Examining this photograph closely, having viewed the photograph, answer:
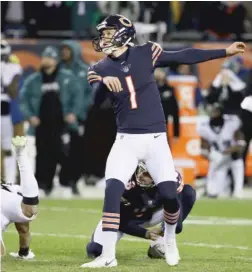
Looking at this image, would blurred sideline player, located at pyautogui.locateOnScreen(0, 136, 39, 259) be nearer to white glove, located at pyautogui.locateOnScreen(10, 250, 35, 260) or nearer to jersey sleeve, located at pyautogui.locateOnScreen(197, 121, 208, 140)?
white glove, located at pyautogui.locateOnScreen(10, 250, 35, 260)

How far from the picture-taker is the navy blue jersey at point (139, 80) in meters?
8.37

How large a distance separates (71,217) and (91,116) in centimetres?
440

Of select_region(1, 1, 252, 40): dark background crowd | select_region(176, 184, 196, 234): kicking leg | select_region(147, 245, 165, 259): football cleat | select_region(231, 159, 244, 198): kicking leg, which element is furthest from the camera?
select_region(1, 1, 252, 40): dark background crowd

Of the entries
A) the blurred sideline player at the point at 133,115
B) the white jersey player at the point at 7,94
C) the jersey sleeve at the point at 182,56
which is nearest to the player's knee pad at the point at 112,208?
the blurred sideline player at the point at 133,115

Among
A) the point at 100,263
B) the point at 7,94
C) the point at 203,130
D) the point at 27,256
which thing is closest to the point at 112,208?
the point at 100,263

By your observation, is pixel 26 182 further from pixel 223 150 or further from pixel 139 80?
pixel 223 150

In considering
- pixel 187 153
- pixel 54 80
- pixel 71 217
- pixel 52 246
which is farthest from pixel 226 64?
pixel 52 246

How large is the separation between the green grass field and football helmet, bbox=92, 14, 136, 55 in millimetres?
1513

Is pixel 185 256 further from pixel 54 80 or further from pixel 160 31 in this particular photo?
pixel 160 31

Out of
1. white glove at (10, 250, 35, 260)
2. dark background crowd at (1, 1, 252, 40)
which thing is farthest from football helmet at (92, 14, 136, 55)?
dark background crowd at (1, 1, 252, 40)

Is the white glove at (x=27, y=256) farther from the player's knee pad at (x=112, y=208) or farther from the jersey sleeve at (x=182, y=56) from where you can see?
the jersey sleeve at (x=182, y=56)

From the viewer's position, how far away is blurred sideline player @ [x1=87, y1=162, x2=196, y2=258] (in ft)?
28.3

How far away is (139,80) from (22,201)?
1.18 metres

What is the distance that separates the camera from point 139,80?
332 inches
